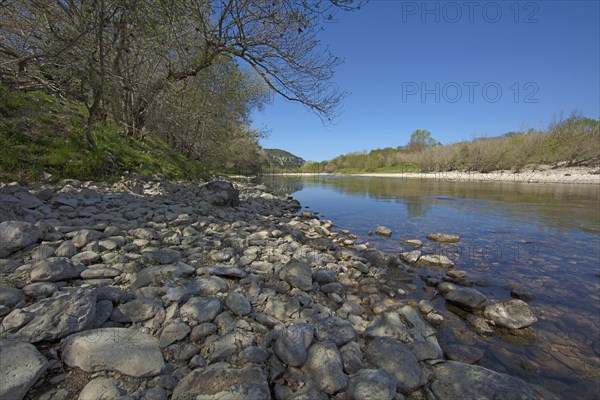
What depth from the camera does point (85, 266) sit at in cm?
288

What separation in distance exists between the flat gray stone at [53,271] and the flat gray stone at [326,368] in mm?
2516

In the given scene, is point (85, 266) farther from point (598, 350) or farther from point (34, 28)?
point (598, 350)

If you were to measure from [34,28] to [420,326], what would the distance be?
8.31 meters

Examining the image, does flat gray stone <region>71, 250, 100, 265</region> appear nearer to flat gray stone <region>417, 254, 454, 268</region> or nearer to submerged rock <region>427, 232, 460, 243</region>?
flat gray stone <region>417, 254, 454, 268</region>

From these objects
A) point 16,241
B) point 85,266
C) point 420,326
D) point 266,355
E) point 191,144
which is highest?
point 191,144

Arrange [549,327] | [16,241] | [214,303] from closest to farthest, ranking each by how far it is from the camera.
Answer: [214,303] → [16,241] → [549,327]

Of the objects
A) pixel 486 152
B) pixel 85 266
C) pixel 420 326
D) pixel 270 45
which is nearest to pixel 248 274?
pixel 85 266

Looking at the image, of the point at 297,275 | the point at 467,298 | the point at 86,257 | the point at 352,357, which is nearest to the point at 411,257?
the point at 467,298

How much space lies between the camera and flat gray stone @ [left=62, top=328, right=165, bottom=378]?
5.77 feet

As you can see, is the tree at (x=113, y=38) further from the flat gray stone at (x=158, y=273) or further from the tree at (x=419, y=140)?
the tree at (x=419, y=140)

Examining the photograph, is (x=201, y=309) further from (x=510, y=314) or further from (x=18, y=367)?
(x=510, y=314)

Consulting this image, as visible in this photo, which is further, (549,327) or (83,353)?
(549,327)

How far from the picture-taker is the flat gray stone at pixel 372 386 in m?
1.87

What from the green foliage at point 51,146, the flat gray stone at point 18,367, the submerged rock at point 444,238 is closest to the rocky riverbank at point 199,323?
the flat gray stone at point 18,367
